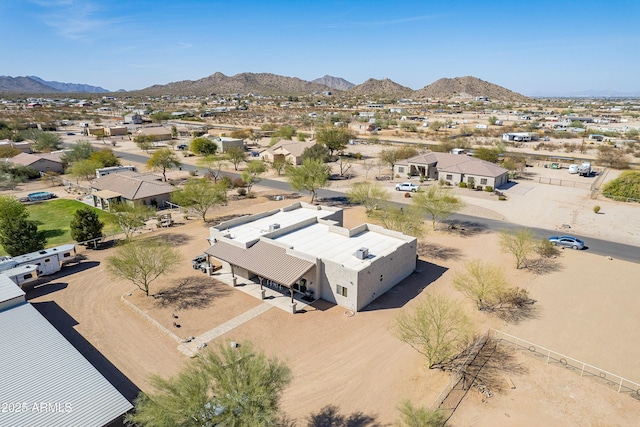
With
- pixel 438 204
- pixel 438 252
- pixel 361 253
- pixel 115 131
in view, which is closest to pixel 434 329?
pixel 361 253

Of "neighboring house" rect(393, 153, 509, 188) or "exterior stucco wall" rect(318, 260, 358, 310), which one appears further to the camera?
"neighboring house" rect(393, 153, 509, 188)

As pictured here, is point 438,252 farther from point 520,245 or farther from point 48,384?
point 48,384

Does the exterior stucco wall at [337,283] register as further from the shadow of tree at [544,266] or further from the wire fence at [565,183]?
the wire fence at [565,183]

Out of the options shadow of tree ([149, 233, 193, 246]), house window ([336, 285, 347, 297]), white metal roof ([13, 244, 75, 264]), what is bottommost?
shadow of tree ([149, 233, 193, 246])

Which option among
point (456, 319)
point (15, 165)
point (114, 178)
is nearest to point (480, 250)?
point (456, 319)

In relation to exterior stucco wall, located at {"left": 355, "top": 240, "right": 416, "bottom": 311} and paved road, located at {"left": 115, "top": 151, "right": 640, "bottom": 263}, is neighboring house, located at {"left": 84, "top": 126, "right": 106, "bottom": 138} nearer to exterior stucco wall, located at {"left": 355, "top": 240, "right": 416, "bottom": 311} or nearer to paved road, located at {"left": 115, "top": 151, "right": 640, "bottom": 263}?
paved road, located at {"left": 115, "top": 151, "right": 640, "bottom": 263}

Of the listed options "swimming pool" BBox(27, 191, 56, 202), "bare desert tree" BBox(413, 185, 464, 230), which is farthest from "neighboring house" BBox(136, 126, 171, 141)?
"bare desert tree" BBox(413, 185, 464, 230)

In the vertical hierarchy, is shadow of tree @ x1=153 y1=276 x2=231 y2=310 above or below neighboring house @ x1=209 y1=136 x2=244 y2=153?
below

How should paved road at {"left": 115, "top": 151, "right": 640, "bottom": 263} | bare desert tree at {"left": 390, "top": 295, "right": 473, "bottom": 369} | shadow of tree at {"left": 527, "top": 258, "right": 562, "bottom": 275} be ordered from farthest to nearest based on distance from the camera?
paved road at {"left": 115, "top": 151, "right": 640, "bottom": 263}, shadow of tree at {"left": 527, "top": 258, "right": 562, "bottom": 275}, bare desert tree at {"left": 390, "top": 295, "right": 473, "bottom": 369}

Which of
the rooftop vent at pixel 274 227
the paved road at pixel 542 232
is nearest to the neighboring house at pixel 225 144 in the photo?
the paved road at pixel 542 232
